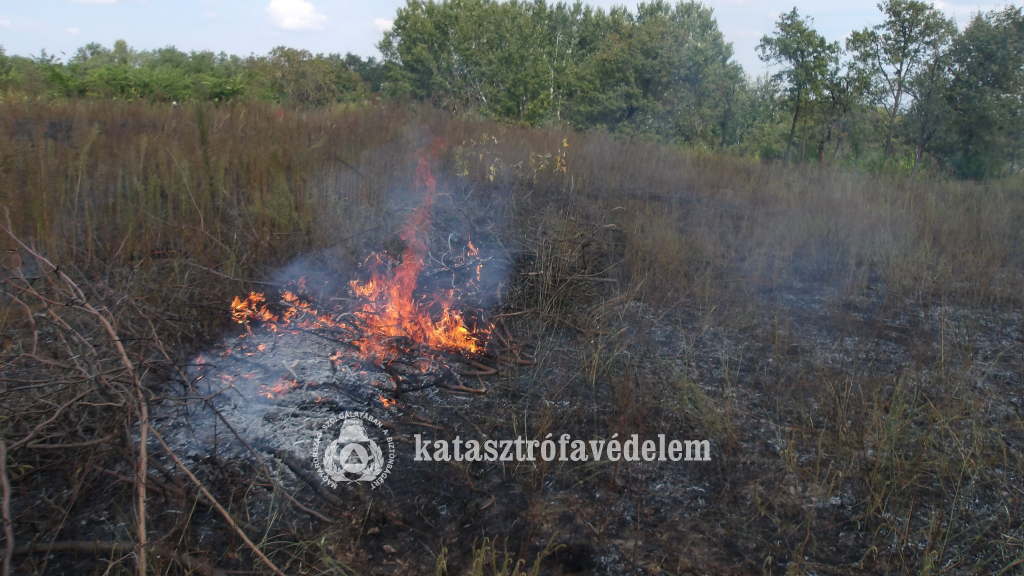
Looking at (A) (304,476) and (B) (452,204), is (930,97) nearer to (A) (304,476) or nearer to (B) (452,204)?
(B) (452,204)

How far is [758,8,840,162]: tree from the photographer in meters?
11.3

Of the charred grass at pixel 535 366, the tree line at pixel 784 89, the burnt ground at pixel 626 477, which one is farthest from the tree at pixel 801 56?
the burnt ground at pixel 626 477

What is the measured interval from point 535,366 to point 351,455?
4.55ft

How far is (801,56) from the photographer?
1148 cm

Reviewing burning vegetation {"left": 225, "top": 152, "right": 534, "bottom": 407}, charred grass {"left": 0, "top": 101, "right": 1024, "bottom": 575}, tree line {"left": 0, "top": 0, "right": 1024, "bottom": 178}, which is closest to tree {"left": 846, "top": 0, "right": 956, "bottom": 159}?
tree line {"left": 0, "top": 0, "right": 1024, "bottom": 178}

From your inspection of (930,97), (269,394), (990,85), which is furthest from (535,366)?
(990,85)

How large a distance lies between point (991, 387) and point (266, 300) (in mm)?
4663

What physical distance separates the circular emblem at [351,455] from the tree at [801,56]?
1150 centimetres

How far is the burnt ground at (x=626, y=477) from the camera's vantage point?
2.29 meters

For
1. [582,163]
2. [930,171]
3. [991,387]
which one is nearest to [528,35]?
[582,163]

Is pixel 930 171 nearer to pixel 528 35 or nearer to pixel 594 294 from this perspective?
pixel 528 35

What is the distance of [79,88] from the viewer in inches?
299

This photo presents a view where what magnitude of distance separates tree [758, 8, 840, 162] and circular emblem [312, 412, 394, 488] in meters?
11.5

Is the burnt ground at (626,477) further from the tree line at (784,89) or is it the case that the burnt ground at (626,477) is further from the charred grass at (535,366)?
the tree line at (784,89)
